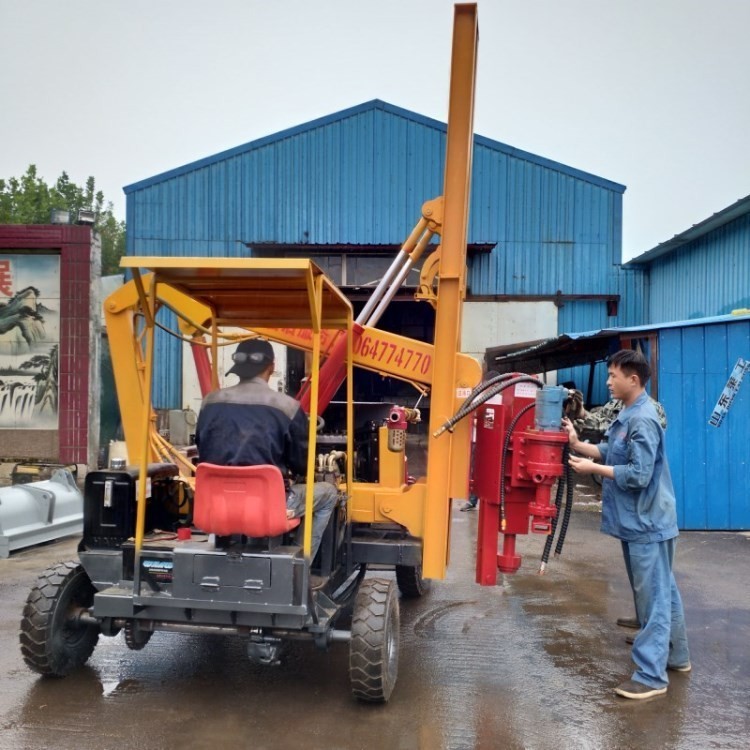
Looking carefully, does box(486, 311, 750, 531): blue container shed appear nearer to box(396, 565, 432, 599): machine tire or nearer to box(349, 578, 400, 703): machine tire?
box(396, 565, 432, 599): machine tire

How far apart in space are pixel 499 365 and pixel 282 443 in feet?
47.5

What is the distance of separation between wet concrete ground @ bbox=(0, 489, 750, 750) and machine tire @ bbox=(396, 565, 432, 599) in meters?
0.10

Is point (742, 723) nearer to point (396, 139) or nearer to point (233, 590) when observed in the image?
point (233, 590)

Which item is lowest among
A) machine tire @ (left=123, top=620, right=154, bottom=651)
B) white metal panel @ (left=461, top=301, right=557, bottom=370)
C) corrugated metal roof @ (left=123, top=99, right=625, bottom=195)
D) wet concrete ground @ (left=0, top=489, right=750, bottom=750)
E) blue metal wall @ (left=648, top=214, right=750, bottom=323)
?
wet concrete ground @ (left=0, top=489, right=750, bottom=750)

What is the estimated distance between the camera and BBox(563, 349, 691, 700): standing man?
429 centimetres

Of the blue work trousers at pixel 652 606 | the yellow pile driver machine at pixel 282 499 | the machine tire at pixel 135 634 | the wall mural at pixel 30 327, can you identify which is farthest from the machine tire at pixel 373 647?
the wall mural at pixel 30 327

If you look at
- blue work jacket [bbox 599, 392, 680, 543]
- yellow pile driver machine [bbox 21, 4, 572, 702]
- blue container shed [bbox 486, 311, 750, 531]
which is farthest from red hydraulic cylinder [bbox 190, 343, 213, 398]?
blue container shed [bbox 486, 311, 750, 531]

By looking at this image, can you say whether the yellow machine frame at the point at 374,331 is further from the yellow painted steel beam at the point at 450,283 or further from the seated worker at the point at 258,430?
the seated worker at the point at 258,430

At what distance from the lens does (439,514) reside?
4.51 metres

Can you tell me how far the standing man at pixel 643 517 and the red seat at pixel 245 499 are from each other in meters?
1.87

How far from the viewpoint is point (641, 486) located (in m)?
4.28

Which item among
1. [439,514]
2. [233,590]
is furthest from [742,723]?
[233,590]

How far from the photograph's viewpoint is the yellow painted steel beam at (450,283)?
4520 millimetres

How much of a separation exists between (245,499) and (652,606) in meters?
2.50
